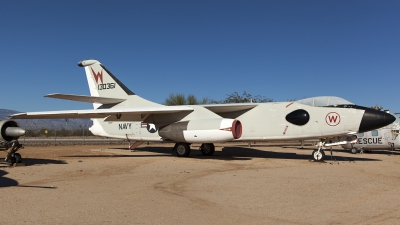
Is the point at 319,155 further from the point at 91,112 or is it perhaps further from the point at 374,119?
the point at 91,112

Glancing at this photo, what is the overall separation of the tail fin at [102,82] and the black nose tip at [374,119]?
11602 mm

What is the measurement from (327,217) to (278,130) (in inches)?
376

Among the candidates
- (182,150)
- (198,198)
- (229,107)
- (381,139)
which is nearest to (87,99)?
(182,150)

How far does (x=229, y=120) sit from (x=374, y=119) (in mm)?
5484

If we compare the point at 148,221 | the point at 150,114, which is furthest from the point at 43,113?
the point at 148,221

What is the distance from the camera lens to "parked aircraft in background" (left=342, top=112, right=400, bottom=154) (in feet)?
66.8

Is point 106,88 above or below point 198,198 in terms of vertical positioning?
above

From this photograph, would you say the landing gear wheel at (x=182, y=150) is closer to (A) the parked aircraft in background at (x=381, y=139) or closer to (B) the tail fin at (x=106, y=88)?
(B) the tail fin at (x=106, y=88)

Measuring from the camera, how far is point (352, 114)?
13.2 metres

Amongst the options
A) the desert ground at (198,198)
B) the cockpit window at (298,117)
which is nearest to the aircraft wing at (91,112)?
the cockpit window at (298,117)

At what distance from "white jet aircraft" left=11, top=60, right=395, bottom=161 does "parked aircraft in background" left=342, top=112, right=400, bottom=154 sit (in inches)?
333

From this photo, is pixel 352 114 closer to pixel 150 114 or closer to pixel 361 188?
pixel 361 188

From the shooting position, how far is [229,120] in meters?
14.1

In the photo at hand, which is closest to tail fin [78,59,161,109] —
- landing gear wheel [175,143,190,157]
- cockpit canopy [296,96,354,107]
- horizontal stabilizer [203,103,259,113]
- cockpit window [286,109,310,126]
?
landing gear wheel [175,143,190,157]
